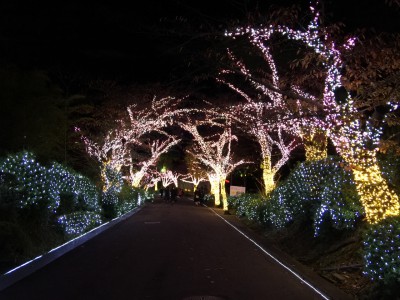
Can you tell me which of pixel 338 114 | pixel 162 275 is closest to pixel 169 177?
pixel 162 275

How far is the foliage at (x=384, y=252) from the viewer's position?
6840 millimetres

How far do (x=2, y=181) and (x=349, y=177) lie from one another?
8.52 metres

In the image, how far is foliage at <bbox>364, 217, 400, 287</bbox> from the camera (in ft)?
22.4

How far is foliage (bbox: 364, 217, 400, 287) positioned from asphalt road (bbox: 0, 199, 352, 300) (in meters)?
0.86

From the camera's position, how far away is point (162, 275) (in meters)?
9.01

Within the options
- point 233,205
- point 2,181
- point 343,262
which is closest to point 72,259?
point 2,181

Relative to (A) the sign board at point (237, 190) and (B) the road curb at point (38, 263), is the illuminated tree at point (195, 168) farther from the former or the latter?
(B) the road curb at point (38, 263)

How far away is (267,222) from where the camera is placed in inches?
799

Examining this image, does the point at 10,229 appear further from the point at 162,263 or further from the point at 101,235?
the point at 101,235

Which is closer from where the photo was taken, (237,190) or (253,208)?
(253,208)

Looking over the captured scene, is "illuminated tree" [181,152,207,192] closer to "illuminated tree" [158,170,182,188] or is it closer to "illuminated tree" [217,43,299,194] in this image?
"illuminated tree" [158,170,182,188]

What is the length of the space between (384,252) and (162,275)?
403cm

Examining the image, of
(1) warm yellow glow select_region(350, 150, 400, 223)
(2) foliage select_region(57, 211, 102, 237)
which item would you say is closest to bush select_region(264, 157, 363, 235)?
(1) warm yellow glow select_region(350, 150, 400, 223)

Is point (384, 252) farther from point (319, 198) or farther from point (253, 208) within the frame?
point (253, 208)
